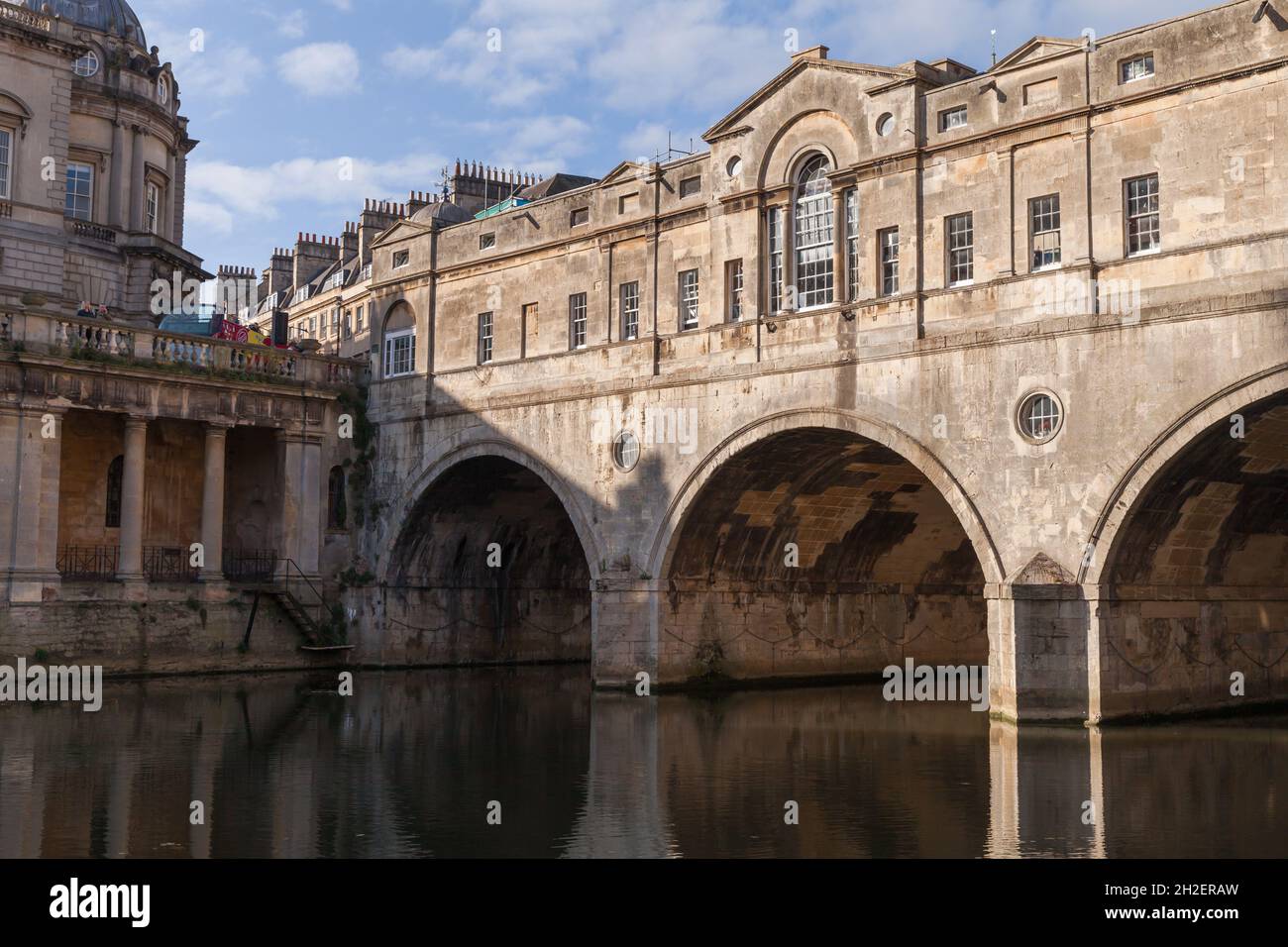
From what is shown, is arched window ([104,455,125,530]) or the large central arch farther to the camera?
arched window ([104,455,125,530])

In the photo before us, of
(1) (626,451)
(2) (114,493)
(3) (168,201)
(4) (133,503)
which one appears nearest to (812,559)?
(1) (626,451)

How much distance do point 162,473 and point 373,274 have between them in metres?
7.02

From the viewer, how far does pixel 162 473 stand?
32312 mm

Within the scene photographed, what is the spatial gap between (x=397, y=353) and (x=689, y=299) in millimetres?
9318

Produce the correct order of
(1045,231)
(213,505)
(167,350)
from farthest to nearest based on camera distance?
(213,505)
(167,350)
(1045,231)

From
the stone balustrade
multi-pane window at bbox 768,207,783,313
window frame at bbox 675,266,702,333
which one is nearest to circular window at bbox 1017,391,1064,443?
multi-pane window at bbox 768,207,783,313

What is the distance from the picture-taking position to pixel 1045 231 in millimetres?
21750

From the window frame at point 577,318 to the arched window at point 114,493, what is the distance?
10.6 m

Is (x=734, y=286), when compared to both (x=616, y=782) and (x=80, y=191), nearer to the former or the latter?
(x=616, y=782)

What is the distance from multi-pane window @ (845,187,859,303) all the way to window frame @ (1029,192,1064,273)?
339cm

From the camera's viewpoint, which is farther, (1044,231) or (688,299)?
(688,299)

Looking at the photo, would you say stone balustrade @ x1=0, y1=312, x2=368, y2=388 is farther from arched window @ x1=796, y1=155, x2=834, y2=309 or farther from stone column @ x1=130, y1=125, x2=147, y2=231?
arched window @ x1=796, y1=155, x2=834, y2=309

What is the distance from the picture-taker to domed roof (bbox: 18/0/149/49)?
126 feet

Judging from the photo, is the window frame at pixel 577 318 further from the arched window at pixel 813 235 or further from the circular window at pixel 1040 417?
the circular window at pixel 1040 417
